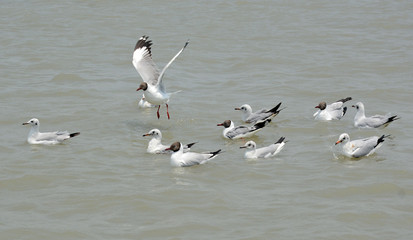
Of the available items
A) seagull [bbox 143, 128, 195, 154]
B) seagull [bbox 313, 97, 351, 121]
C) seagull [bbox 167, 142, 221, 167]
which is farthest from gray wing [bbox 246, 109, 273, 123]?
seagull [bbox 167, 142, 221, 167]

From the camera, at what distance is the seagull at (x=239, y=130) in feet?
49.2

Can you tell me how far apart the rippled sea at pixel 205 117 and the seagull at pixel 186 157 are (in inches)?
6.0

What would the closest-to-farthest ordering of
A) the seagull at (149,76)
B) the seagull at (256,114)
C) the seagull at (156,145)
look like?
the seagull at (156,145), the seagull at (256,114), the seagull at (149,76)

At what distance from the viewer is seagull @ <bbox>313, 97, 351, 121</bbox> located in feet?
52.3

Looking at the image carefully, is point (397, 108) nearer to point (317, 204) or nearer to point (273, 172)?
point (273, 172)

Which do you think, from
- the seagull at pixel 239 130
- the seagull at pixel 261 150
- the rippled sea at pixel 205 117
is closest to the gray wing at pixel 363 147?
the rippled sea at pixel 205 117

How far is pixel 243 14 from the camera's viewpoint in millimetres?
26781

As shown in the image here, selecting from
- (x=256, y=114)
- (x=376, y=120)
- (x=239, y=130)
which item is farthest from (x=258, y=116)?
(x=376, y=120)

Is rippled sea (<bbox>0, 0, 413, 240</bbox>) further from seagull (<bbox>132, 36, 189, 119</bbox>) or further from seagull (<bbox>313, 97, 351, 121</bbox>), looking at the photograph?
seagull (<bbox>132, 36, 189, 119</bbox>)

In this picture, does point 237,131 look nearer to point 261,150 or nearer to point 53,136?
point 261,150

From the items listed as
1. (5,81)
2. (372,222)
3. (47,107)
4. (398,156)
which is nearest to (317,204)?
(372,222)

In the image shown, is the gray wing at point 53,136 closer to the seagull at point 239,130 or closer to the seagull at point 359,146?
the seagull at point 239,130

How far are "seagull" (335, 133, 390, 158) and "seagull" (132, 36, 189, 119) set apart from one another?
13.8 ft

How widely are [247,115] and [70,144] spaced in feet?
12.8
